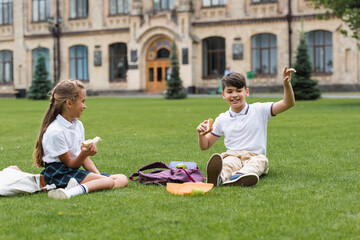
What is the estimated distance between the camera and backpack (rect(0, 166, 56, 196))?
223 inches

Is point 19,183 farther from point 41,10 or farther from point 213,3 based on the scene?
point 41,10

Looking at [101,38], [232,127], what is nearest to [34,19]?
[101,38]

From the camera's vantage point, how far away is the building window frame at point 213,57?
41844 millimetres

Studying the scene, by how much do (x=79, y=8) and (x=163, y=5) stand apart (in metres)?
7.77

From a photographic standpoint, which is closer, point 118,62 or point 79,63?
point 118,62

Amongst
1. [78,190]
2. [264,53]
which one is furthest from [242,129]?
[264,53]

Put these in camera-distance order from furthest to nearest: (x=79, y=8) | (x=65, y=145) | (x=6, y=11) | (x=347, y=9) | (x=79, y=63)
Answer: (x=6, y=11), (x=79, y=63), (x=79, y=8), (x=347, y=9), (x=65, y=145)

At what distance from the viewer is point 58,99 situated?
5.88 m

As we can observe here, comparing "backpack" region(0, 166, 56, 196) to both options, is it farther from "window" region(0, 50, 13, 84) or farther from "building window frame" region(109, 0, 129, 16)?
"window" region(0, 50, 13, 84)

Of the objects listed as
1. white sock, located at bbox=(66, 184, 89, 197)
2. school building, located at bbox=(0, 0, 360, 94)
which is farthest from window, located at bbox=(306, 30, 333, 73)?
white sock, located at bbox=(66, 184, 89, 197)

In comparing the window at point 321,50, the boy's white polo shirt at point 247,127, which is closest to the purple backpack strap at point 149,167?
the boy's white polo shirt at point 247,127

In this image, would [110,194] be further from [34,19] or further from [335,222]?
[34,19]

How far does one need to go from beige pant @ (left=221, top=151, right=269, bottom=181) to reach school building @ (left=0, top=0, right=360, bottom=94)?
26.9m

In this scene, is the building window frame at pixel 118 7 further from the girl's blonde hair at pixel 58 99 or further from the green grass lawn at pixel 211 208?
the girl's blonde hair at pixel 58 99
